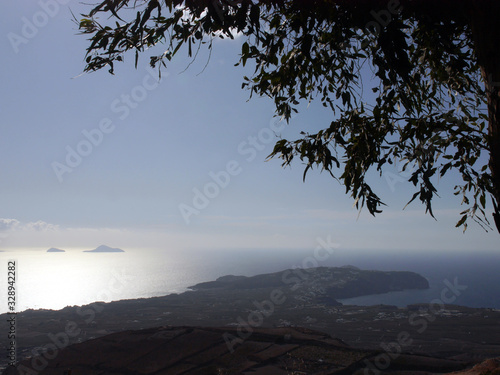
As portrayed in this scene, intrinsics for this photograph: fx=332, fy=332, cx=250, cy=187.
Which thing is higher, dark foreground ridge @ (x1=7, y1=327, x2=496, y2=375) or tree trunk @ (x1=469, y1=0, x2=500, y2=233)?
tree trunk @ (x1=469, y1=0, x2=500, y2=233)

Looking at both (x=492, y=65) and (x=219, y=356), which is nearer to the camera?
(x=492, y=65)

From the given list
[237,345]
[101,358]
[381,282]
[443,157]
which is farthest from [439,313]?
[443,157]

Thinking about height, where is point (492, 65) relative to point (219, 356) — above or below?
above

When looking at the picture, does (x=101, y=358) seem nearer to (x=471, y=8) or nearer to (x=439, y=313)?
(x=471, y=8)

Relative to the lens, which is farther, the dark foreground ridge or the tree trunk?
the dark foreground ridge

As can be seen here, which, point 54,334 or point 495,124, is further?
point 54,334
